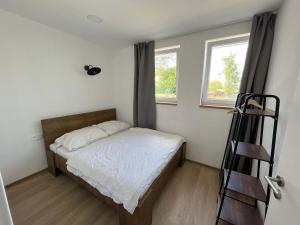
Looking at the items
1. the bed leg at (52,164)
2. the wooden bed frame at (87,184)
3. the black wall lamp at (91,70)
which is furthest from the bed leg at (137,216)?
the black wall lamp at (91,70)

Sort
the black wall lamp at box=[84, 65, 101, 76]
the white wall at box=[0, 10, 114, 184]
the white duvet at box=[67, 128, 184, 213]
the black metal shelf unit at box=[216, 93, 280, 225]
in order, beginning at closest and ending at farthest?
the black metal shelf unit at box=[216, 93, 280, 225]
the white duvet at box=[67, 128, 184, 213]
the white wall at box=[0, 10, 114, 184]
the black wall lamp at box=[84, 65, 101, 76]

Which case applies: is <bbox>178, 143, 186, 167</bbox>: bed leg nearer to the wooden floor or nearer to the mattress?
the wooden floor

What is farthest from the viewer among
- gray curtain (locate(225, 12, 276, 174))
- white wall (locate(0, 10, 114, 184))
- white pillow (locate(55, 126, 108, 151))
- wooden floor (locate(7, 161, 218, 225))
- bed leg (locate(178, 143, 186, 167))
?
bed leg (locate(178, 143, 186, 167))

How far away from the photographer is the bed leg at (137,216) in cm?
122

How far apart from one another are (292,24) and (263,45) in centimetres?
50

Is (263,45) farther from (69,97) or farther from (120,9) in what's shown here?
(69,97)

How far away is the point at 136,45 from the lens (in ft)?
9.02

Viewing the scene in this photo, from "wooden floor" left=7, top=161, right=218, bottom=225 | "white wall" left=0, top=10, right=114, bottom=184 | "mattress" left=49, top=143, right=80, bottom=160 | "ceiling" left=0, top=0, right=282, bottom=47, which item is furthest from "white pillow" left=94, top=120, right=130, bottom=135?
"ceiling" left=0, top=0, right=282, bottom=47

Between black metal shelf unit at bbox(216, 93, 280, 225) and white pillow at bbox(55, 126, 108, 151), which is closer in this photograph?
black metal shelf unit at bbox(216, 93, 280, 225)

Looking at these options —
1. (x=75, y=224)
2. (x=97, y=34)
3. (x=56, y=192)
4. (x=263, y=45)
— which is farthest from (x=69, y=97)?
(x=263, y=45)

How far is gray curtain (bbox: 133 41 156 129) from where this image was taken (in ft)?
8.71

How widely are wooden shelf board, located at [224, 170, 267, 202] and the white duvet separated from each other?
0.76 meters

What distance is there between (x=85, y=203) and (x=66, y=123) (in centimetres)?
137

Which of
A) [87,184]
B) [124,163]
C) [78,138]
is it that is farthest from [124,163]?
[78,138]
